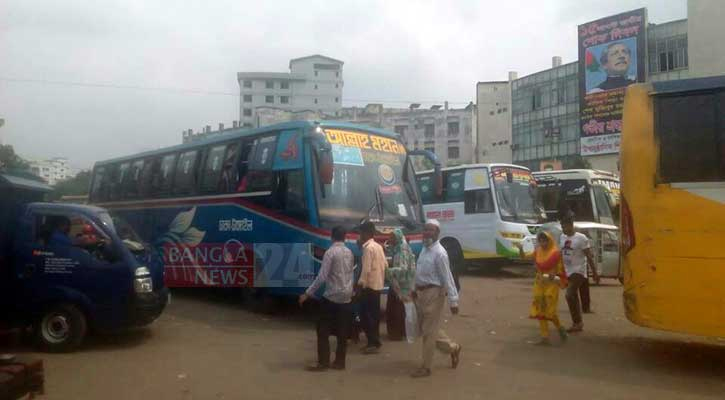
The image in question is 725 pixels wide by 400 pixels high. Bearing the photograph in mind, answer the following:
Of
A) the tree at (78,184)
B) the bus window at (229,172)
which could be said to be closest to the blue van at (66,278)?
the bus window at (229,172)

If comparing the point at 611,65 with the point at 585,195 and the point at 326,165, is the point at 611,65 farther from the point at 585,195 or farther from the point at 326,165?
the point at 326,165

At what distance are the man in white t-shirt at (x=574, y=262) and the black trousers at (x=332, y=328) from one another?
3679mm

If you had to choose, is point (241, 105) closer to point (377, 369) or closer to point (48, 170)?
point (48, 170)

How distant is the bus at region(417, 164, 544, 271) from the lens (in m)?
16.7

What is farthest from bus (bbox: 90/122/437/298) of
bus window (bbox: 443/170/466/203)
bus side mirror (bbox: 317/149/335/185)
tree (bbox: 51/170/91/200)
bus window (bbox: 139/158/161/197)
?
tree (bbox: 51/170/91/200)

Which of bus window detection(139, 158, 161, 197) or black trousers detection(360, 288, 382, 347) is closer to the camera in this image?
black trousers detection(360, 288, 382, 347)

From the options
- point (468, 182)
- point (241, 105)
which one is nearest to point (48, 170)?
point (241, 105)

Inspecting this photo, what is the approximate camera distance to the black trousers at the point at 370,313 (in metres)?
8.38

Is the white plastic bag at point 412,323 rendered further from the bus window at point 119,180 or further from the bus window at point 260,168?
the bus window at point 119,180

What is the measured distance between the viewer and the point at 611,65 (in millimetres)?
38812

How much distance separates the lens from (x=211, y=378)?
7086 mm

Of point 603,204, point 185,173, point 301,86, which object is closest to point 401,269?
point 185,173

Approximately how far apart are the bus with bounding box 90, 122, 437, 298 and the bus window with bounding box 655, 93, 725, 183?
446 cm

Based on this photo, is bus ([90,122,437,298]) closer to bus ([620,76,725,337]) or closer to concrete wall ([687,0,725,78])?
bus ([620,76,725,337])
